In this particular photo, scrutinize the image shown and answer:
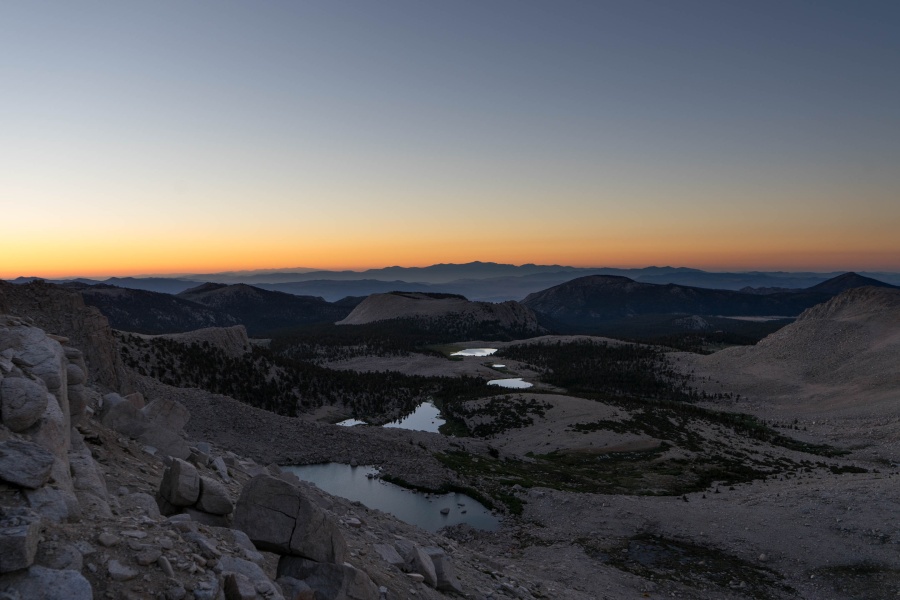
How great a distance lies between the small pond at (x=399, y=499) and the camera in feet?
110

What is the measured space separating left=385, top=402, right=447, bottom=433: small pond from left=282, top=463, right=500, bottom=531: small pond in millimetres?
26288

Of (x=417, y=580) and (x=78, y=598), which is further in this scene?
(x=417, y=580)

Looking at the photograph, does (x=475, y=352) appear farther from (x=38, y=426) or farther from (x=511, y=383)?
(x=38, y=426)

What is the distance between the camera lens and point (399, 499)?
120 ft

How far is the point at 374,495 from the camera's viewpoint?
36.8 m

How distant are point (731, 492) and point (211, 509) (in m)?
41.5

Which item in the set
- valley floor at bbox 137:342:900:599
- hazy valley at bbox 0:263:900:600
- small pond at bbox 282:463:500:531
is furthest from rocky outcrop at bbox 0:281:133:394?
small pond at bbox 282:463:500:531

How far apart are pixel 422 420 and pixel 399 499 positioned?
1457 inches

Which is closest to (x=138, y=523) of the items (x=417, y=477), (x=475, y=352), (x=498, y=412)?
(x=417, y=477)

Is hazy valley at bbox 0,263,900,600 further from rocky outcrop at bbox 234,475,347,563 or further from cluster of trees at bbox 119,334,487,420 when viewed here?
cluster of trees at bbox 119,334,487,420

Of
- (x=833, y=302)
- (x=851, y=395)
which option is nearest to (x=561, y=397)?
(x=851, y=395)

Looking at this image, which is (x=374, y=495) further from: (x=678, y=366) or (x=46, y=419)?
(x=678, y=366)

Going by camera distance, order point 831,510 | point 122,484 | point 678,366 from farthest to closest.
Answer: point 678,366, point 831,510, point 122,484

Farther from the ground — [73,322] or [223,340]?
[73,322]
